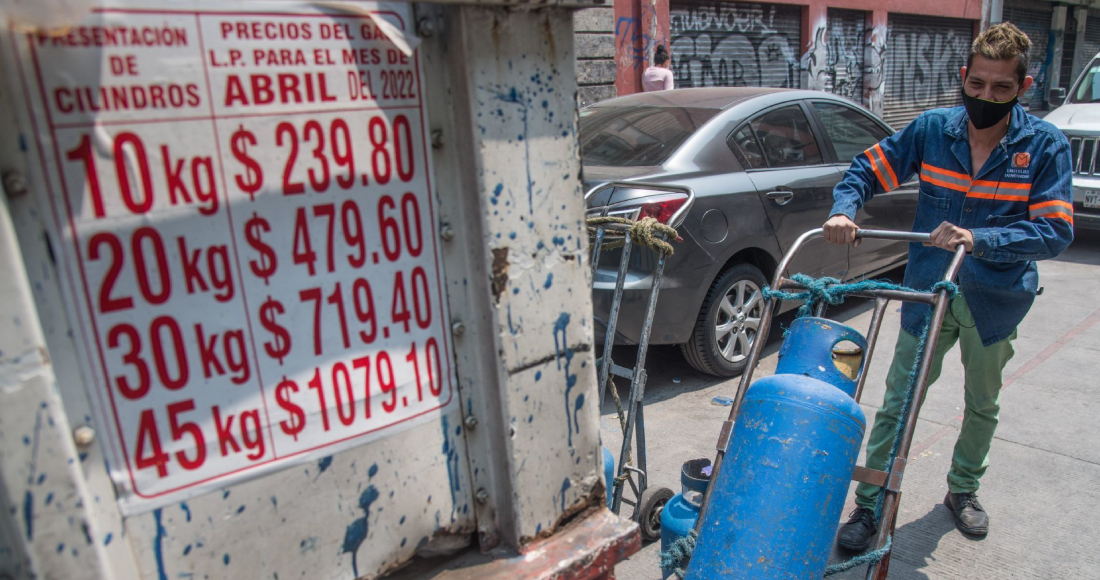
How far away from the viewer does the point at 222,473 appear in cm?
133

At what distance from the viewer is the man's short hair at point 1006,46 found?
2.50 m

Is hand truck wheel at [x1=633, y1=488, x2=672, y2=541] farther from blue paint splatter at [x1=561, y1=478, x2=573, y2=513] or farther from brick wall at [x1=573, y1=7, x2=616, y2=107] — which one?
brick wall at [x1=573, y1=7, x2=616, y2=107]

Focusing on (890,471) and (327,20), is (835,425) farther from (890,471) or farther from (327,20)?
(327,20)

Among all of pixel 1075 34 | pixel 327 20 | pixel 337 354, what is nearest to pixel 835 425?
pixel 337 354

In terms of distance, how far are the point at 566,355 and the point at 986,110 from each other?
1.88m

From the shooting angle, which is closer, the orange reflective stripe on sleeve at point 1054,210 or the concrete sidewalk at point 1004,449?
the orange reflective stripe on sleeve at point 1054,210

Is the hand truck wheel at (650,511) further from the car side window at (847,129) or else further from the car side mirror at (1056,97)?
the car side mirror at (1056,97)

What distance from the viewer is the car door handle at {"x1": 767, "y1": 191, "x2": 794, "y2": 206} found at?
176 inches

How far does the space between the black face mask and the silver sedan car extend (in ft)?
4.75

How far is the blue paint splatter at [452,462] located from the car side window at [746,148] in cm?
329

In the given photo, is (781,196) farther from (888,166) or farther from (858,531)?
(858,531)

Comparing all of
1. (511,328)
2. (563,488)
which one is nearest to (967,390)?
(563,488)

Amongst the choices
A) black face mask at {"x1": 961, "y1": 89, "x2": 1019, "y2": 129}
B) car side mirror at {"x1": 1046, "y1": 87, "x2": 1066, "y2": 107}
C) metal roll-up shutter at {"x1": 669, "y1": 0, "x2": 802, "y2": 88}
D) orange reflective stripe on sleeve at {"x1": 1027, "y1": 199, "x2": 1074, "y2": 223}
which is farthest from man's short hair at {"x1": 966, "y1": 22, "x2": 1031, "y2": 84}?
metal roll-up shutter at {"x1": 669, "y1": 0, "x2": 802, "y2": 88}

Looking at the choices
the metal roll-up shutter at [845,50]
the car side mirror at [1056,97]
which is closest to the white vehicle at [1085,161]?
the car side mirror at [1056,97]
